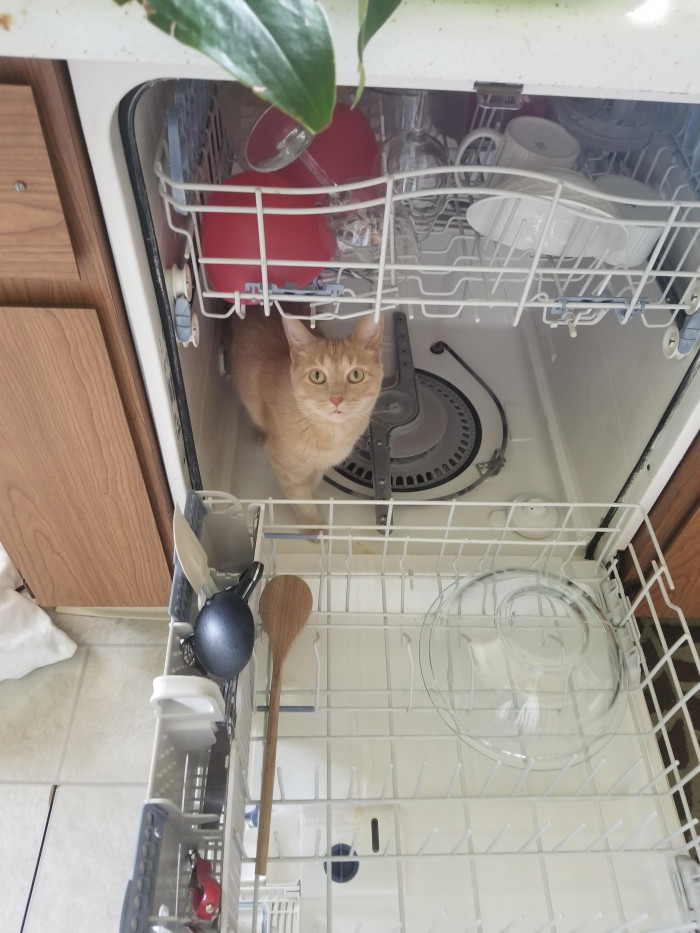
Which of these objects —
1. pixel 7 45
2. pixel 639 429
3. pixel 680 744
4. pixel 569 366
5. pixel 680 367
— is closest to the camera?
pixel 7 45

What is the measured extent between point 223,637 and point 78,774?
1.98 feet

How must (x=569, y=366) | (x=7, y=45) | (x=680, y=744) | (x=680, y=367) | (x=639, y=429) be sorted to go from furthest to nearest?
(x=569, y=366), (x=680, y=744), (x=639, y=429), (x=680, y=367), (x=7, y=45)

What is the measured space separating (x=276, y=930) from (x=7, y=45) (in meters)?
0.93

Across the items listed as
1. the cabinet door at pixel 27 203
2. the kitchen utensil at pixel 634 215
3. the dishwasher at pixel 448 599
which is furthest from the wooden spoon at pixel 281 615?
the kitchen utensil at pixel 634 215

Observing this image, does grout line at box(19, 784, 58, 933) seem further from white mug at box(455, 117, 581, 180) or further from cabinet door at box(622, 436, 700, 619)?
Result: white mug at box(455, 117, 581, 180)

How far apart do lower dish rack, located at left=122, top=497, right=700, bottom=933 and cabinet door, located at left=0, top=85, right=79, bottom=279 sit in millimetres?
384

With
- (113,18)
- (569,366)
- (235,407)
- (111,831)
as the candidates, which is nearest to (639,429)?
(569,366)

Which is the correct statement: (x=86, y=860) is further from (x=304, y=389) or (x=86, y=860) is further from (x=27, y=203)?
(x=27, y=203)

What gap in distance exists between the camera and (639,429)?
1047mm

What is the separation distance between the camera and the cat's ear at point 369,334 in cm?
107

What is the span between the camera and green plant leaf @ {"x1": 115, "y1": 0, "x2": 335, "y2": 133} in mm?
427

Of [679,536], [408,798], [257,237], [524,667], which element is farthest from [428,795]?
[257,237]

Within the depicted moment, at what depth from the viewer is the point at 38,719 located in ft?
4.00

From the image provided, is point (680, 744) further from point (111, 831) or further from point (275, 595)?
point (111, 831)
